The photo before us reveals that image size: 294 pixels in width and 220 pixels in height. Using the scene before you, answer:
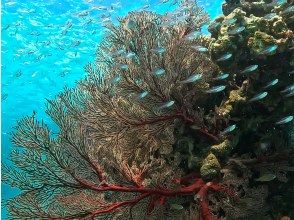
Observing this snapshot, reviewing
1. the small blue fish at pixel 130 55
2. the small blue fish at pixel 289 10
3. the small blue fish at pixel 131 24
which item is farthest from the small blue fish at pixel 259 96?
the small blue fish at pixel 131 24

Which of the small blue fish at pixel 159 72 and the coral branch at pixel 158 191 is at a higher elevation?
the small blue fish at pixel 159 72

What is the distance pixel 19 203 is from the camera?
17.0ft

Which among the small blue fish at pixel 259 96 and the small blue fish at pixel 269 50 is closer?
the small blue fish at pixel 259 96

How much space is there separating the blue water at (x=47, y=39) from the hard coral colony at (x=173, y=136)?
942 centimetres

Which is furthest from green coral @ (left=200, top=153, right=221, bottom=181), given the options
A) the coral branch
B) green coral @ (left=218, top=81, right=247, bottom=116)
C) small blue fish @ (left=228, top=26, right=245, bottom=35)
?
small blue fish @ (left=228, top=26, right=245, bottom=35)

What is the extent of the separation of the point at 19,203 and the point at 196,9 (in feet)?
15.1

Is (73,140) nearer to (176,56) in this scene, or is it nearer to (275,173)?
(176,56)

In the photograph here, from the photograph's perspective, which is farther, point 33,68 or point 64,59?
point 33,68

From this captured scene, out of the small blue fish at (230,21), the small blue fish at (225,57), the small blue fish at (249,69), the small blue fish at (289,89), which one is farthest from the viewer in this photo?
the small blue fish at (230,21)

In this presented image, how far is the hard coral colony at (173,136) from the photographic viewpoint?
509cm

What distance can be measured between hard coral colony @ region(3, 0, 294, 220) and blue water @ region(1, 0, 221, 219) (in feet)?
30.9

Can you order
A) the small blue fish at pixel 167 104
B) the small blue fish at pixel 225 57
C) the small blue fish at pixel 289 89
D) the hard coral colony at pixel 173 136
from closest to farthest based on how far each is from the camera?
the small blue fish at pixel 167 104, the hard coral colony at pixel 173 136, the small blue fish at pixel 289 89, the small blue fish at pixel 225 57

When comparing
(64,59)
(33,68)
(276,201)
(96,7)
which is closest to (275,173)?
(276,201)

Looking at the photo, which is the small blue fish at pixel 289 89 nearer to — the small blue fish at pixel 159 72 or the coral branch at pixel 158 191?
the coral branch at pixel 158 191
